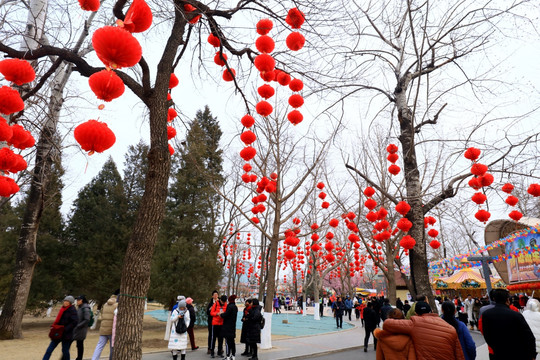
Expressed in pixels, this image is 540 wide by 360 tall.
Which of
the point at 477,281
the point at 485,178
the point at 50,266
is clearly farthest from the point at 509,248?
the point at 50,266

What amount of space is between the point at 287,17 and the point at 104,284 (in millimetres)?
17640

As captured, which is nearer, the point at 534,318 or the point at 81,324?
the point at 534,318

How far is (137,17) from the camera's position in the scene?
374 centimetres

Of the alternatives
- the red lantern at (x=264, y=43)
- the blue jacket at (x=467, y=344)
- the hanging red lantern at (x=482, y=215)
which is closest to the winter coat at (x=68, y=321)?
the red lantern at (x=264, y=43)

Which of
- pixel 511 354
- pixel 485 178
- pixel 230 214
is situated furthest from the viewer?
pixel 230 214

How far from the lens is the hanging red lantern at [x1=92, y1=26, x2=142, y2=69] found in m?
3.23

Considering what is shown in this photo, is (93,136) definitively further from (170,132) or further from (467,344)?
(467,344)

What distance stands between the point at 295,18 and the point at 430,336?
5.00 metres

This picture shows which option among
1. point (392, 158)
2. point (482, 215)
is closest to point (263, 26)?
point (392, 158)

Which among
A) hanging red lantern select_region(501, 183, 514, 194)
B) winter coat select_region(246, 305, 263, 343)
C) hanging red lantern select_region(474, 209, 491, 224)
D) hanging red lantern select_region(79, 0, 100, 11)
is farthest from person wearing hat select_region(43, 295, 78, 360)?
hanging red lantern select_region(501, 183, 514, 194)

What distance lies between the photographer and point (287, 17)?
17.5 ft

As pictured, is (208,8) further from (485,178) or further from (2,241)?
(2,241)

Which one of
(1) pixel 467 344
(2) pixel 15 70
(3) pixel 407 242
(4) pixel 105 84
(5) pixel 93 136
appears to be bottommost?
(1) pixel 467 344

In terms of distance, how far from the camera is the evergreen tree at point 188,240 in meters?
14.3
